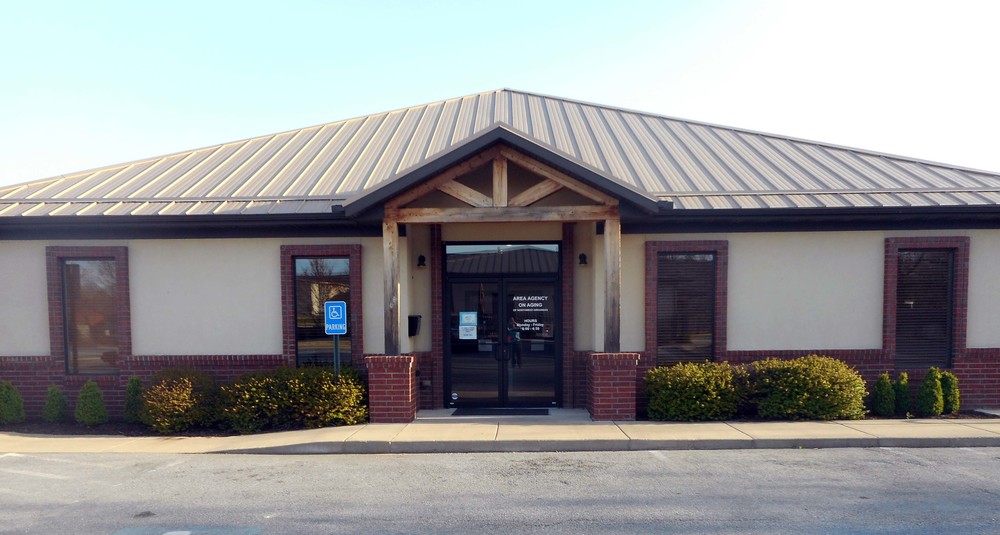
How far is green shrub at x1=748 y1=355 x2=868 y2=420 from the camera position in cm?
880

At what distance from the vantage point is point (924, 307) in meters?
9.75

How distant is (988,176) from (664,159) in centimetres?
577

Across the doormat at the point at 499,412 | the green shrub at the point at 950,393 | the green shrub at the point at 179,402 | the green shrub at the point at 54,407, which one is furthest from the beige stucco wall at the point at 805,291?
the green shrub at the point at 54,407

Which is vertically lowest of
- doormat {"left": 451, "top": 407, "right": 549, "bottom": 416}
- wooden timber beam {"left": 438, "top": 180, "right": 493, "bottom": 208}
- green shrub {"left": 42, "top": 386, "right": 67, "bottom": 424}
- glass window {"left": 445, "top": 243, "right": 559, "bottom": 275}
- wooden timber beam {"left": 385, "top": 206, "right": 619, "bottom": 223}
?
doormat {"left": 451, "top": 407, "right": 549, "bottom": 416}

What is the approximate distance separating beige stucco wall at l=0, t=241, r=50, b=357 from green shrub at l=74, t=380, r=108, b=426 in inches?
47.6

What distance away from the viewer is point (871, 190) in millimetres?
9875

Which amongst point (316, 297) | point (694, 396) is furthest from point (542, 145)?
point (316, 297)

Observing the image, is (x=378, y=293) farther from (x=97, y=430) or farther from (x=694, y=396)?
(x=694, y=396)

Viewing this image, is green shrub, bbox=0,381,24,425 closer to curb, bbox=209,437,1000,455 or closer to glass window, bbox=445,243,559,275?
curb, bbox=209,437,1000,455

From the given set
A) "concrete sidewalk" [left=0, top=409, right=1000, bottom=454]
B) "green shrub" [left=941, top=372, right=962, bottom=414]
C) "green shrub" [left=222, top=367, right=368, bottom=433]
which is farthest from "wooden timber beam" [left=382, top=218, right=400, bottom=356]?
"green shrub" [left=941, top=372, right=962, bottom=414]

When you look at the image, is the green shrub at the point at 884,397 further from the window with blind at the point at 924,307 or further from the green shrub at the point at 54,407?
the green shrub at the point at 54,407

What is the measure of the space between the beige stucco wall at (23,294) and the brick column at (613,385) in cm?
908

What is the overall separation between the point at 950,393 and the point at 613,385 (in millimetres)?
5428

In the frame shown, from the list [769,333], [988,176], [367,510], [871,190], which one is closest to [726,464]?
[769,333]
